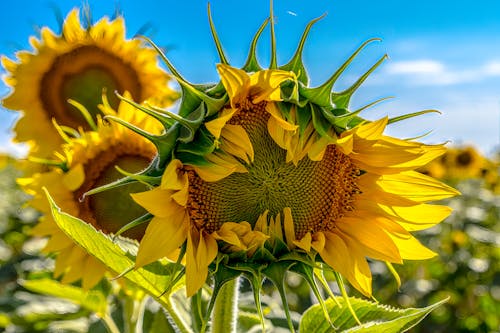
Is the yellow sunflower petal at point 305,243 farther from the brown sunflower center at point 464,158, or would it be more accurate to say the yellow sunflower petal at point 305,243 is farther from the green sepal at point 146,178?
the brown sunflower center at point 464,158

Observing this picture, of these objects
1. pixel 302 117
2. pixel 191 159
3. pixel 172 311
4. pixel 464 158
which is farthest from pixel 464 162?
pixel 191 159

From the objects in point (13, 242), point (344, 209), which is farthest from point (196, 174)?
point (13, 242)

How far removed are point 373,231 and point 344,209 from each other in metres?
0.09

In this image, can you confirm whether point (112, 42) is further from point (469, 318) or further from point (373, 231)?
point (469, 318)

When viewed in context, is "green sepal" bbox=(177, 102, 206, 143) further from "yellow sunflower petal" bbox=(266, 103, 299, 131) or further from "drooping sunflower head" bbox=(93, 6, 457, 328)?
"yellow sunflower petal" bbox=(266, 103, 299, 131)

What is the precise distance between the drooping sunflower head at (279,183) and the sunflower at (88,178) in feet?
2.63

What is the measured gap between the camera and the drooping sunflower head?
5.06 ft

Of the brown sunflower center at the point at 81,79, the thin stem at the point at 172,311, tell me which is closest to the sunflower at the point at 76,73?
the brown sunflower center at the point at 81,79

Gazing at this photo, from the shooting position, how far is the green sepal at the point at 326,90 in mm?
1487

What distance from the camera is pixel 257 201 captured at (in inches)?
66.2

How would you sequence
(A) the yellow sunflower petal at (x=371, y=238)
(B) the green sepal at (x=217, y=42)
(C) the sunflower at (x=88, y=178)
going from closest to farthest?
1. (B) the green sepal at (x=217, y=42)
2. (A) the yellow sunflower petal at (x=371, y=238)
3. (C) the sunflower at (x=88, y=178)

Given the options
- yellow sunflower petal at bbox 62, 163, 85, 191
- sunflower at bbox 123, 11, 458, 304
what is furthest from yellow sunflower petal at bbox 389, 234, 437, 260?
yellow sunflower petal at bbox 62, 163, 85, 191

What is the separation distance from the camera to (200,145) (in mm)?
1574

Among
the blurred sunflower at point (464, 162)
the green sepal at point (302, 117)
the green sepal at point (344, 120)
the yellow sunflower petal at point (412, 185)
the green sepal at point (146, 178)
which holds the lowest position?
the yellow sunflower petal at point (412, 185)
